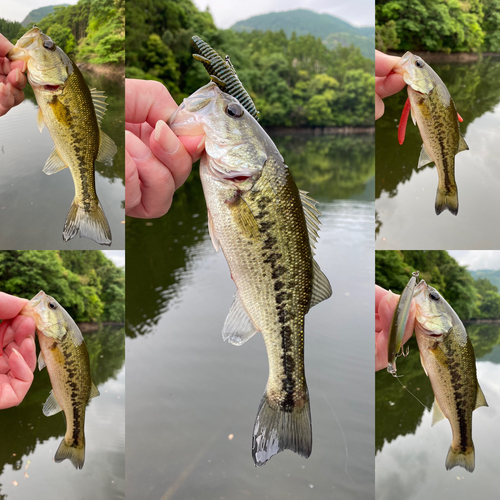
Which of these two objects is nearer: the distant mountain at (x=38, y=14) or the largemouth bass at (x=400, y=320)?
the largemouth bass at (x=400, y=320)

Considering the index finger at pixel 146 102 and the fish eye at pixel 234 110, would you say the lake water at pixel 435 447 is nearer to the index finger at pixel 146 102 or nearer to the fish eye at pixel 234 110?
the index finger at pixel 146 102

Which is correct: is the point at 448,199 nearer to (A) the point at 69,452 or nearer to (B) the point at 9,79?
(B) the point at 9,79

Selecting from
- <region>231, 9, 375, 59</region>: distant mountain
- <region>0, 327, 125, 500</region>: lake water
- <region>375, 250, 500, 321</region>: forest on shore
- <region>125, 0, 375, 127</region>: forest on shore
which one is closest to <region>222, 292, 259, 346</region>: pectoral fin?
<region>375, 250, 500, 321</region>: forest on shore

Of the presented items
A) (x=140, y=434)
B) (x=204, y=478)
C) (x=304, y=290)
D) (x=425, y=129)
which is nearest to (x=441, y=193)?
(x=425, y=129)

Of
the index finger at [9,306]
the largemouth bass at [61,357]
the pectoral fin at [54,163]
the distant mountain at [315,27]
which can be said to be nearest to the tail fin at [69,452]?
the largemouth bass at [61,357]

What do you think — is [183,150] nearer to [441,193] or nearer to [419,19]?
[441,193]

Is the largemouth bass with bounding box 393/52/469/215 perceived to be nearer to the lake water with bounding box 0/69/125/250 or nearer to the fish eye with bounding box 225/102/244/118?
the fish eye with bounding box 225/102/244/118
